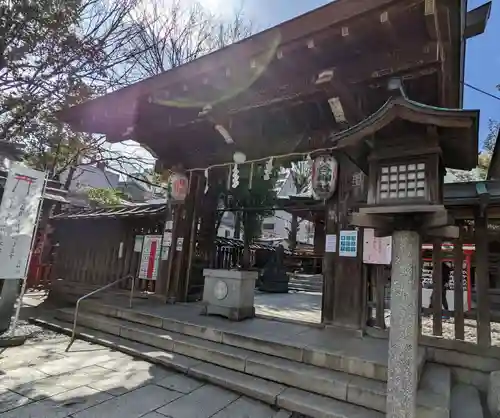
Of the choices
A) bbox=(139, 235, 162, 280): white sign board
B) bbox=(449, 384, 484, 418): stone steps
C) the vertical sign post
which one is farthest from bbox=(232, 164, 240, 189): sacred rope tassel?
bbox=(449, 384, 484, 418): stone steps

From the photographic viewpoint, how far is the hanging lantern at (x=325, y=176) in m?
5.46

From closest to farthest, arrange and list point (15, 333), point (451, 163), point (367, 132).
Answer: point (367, 132) < point (451, 163) < point (15, 333)

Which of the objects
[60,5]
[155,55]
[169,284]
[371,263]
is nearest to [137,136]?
[60,5]

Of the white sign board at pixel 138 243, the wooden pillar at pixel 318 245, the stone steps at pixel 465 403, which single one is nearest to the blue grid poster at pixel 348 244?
the stone steps at pixel 465 403

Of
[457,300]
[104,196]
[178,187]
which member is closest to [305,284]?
[178,187]

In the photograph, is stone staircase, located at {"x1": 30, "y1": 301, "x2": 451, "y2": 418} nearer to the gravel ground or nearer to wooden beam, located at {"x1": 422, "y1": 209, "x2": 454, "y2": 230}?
the gravel ground

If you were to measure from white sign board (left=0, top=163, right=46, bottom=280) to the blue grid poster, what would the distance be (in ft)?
17.9

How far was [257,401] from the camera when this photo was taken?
366 cm

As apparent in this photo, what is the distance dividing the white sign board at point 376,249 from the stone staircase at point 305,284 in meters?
9.73

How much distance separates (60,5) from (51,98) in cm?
216

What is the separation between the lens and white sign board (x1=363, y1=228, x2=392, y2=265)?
4820 mm

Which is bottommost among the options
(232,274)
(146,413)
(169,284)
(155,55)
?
(146,413)

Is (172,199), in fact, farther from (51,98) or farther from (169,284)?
(51,98)

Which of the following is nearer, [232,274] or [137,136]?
[232,274]
